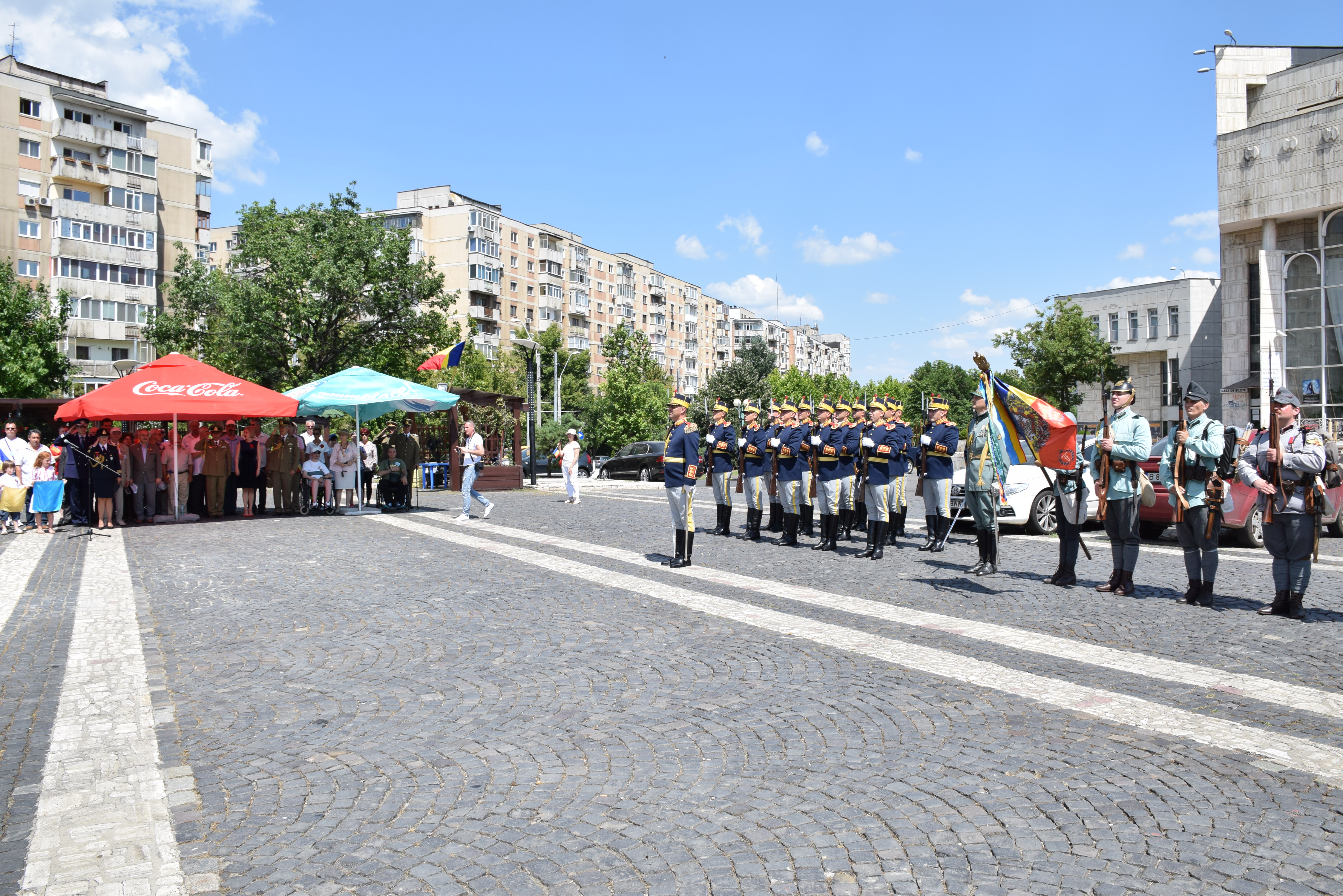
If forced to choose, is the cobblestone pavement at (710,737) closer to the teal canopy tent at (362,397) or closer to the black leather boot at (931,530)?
the black leather boot at (931,530)

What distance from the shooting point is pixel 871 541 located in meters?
13.0

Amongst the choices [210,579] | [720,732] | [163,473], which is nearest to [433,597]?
[210,579]

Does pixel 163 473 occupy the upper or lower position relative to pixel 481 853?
upper

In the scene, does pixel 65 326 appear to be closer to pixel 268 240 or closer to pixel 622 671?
pixel 268 240

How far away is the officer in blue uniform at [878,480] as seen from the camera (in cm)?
1254

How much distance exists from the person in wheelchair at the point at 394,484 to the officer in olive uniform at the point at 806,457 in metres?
10.4

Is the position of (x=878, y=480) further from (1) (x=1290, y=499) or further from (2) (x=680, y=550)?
(1) (x=1290, y=499)

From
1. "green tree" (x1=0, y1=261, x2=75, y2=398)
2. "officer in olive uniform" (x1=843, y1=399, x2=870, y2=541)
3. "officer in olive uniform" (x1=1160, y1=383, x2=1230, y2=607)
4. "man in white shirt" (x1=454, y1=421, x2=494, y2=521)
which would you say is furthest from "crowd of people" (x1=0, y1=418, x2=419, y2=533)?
"green tree" (x1=0, y1=261, x2=75, y2=398)

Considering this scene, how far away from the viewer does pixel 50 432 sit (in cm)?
2744

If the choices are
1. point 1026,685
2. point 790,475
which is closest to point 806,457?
point 790,475

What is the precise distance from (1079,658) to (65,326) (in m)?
52.8

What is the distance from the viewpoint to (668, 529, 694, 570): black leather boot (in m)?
11.5

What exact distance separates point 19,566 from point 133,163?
57.0 m

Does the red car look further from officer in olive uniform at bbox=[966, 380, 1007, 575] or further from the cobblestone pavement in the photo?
officer in olive uniform at bbox=[966, 380, 1007, 575]
